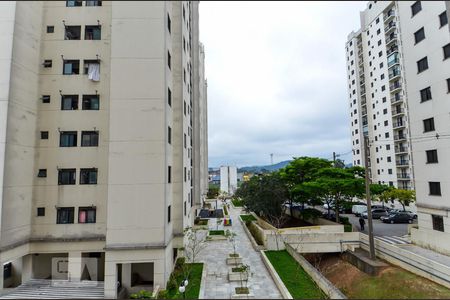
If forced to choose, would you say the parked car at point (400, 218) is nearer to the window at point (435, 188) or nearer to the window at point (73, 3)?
the window at point (435, 188)

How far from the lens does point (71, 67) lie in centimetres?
1727

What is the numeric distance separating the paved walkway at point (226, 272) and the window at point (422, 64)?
63.0 feet

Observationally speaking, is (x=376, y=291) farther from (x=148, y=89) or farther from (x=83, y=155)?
(x=83, y=155)

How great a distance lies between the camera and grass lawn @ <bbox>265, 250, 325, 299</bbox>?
13680 mm

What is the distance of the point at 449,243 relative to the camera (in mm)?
17719

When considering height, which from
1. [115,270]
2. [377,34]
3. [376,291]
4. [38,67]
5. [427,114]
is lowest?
[376,291]

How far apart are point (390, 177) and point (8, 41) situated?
172 feet

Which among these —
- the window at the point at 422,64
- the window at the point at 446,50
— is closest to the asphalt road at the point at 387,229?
the window at the point at 422,64

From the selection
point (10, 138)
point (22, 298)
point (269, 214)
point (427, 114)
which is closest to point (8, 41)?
point (10, 138)

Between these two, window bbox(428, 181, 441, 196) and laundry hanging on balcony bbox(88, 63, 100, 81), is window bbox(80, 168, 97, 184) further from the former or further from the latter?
window bbox(428, 181, 441, 196)

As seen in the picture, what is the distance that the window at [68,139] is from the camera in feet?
54.5

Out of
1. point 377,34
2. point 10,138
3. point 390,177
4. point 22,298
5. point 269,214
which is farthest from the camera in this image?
point 377,34

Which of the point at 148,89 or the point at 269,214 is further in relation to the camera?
the point at 269,214

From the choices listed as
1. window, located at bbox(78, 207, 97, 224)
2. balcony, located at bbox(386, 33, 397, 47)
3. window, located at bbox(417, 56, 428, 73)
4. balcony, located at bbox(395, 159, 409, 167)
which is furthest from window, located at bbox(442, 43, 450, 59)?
balcony, located at bbox(386, 33, 397, 47)
